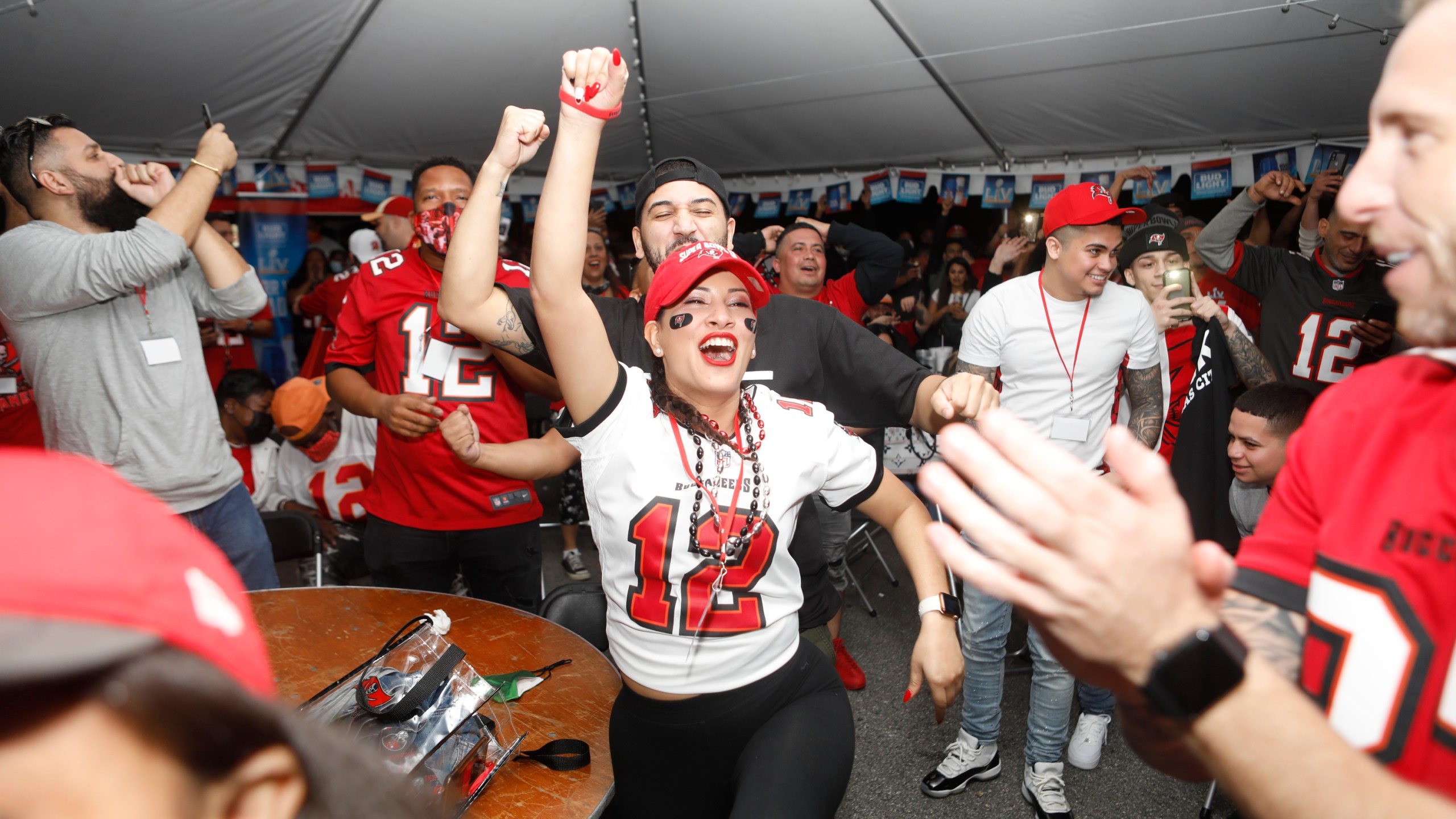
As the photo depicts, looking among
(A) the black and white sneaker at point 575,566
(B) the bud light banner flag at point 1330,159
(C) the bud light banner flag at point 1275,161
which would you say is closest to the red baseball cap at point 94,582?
(A) the black and white sneaker at point 575,566

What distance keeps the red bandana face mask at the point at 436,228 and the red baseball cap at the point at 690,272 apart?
1.35m

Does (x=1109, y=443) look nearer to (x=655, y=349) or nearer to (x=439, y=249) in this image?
(x=655, y=349)

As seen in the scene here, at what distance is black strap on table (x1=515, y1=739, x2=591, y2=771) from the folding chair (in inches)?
84.6

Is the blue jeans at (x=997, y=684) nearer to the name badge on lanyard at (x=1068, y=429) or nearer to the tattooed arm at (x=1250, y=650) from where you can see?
the name badge on lanyard at (x=1068, y=429)

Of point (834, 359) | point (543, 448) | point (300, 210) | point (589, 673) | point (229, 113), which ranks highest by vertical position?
point (229, 113)

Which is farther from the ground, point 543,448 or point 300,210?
point 300,210

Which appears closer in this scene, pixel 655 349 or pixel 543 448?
pixel 655 349

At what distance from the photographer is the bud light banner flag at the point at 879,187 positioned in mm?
7598

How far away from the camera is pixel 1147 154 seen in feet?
20.6

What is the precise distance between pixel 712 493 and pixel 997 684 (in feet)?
5.81

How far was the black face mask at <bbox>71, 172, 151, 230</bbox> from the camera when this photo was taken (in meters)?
2.47

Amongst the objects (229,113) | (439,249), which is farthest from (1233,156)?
(229,113)

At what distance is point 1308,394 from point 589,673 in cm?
254

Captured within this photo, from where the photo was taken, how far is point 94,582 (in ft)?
1.52
